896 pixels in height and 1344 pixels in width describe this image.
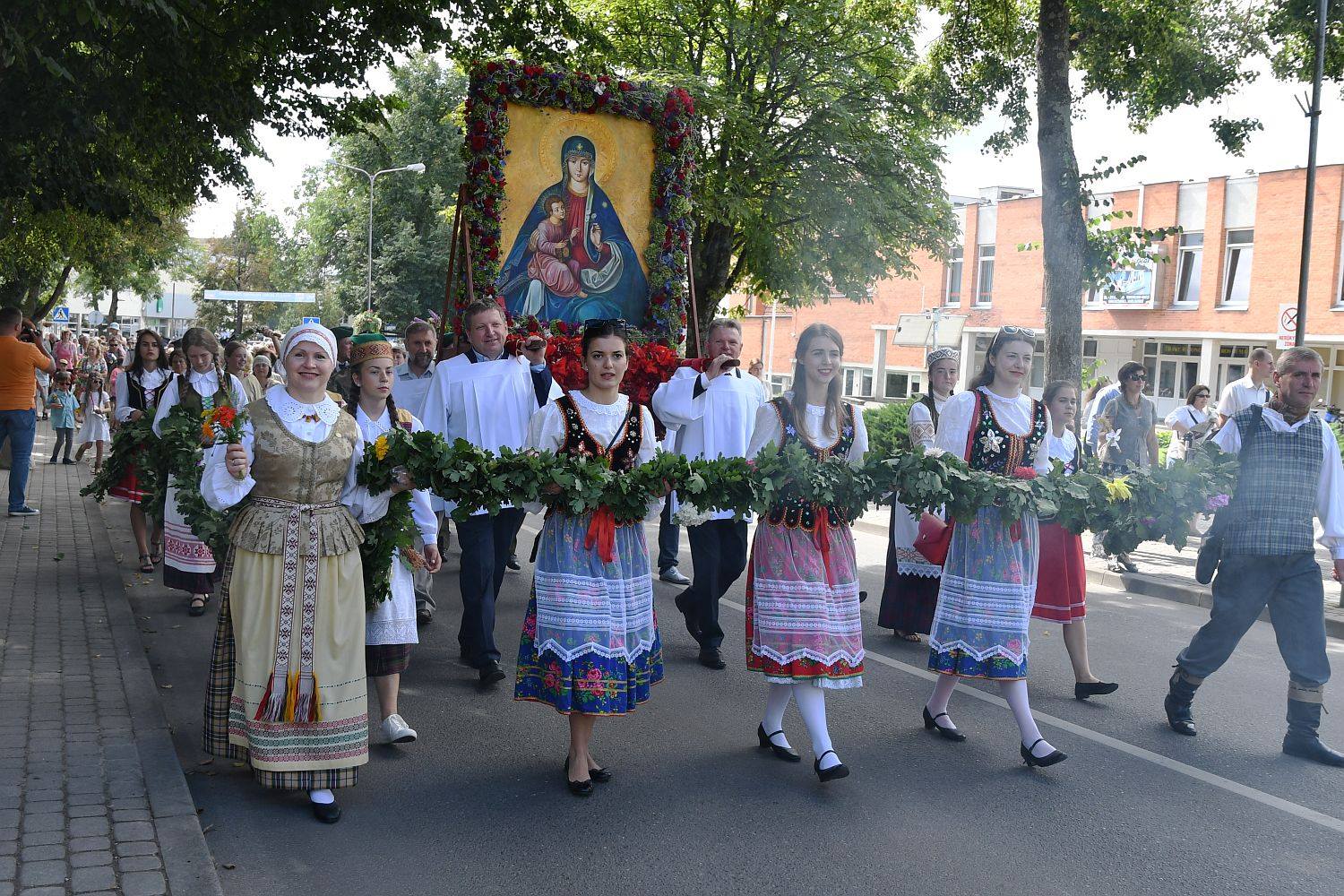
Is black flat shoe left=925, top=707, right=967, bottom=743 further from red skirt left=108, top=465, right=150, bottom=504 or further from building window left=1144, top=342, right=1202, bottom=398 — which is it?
building window left=1144, top=342, right=1202, bottom=398

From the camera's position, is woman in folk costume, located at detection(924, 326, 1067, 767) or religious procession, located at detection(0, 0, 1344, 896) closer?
religious procession, located at detection(0, 0, 1344, 896)

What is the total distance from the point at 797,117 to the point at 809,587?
18081 mm

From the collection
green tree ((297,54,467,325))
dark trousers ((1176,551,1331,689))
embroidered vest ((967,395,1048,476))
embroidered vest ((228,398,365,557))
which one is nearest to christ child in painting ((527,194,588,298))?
embroidered vest ((967,395,1048,476))

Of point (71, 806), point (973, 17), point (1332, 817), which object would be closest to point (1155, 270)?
point (973, 17)

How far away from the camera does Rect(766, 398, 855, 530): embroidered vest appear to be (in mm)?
5582

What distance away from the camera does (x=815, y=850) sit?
15.7ft

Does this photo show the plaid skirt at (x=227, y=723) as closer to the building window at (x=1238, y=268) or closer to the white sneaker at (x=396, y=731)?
the white sneaker at (x=396, y=731)

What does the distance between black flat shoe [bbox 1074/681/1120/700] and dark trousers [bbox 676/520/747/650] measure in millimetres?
2159

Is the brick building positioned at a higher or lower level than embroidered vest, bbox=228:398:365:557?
higher

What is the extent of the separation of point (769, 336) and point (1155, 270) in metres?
19.1

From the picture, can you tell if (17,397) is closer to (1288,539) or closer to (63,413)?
(63,413)

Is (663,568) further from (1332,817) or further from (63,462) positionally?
(63,462)

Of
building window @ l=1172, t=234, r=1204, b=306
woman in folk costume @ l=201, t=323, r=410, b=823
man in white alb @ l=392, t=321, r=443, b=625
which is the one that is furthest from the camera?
building window @ l=1172, t=234, r=1204, b=306

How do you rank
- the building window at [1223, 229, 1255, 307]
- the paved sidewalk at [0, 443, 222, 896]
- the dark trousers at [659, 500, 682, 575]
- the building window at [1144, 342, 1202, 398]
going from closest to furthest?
the paved sidewalk at [0, 443, 222, 896] → the dark trousers at [659, 500, 682, 575] → the building window at [1223, 229, 1255, 307] → the building window at [1144, 342, 1202, 398]
